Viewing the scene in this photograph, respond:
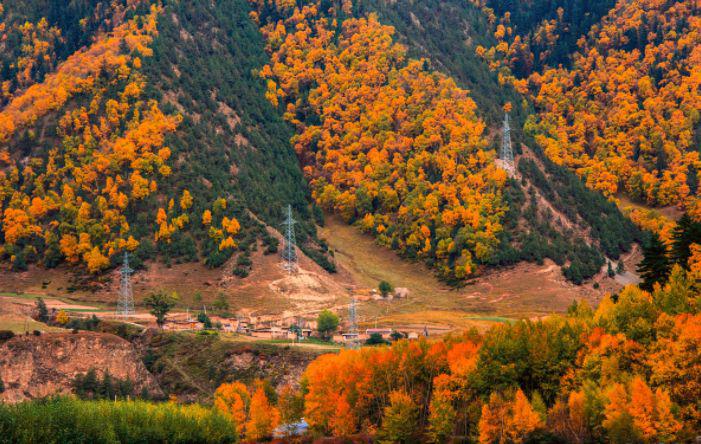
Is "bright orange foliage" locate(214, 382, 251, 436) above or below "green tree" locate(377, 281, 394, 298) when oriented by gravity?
below

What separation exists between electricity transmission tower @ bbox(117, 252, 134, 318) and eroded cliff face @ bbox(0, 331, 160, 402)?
16717 millimetres

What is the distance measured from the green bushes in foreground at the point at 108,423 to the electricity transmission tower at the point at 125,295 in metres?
53.4

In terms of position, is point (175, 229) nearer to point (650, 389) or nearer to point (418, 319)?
point (418, 319)

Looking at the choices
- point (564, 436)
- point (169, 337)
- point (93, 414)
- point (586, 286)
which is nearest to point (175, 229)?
point (169, 337)

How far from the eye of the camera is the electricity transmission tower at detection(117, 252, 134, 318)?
16749cm

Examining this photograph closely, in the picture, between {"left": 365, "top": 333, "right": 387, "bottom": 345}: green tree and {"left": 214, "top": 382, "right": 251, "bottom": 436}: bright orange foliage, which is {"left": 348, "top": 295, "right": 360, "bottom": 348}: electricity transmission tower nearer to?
{"left": 365, "top": 333, "right": 387, "bottom": 345}: green tree

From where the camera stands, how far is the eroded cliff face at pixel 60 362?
448 feet

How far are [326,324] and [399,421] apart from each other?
5898cm

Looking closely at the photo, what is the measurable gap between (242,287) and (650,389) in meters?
99.9

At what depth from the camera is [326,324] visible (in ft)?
550

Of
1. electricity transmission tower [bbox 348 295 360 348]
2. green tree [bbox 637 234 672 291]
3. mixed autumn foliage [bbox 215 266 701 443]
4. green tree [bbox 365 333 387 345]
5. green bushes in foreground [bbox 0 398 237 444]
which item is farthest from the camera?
green tree [bbox 365 333 387 345]

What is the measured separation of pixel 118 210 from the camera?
198875 mm

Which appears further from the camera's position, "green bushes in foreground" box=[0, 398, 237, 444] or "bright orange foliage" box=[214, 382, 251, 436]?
"bright orange foliage" box=[214, 382, 251, 436]

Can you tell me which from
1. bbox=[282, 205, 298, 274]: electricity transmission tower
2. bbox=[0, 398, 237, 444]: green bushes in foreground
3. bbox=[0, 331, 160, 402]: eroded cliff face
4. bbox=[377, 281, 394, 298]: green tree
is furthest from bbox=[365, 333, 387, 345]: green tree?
Result: bbox=[0, 398, 237, 444]: green bushes in foreground
